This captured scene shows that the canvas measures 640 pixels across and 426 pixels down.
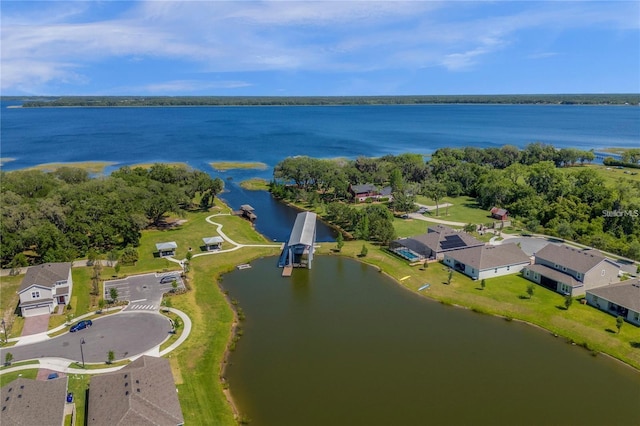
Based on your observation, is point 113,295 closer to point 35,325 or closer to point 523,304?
point 35,325

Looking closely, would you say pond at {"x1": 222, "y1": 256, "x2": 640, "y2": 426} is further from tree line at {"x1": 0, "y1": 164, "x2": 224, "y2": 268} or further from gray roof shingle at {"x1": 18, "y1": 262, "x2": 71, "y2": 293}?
tree line at {"x1": 0, "y1": 164, "x2": 224, "y2": 268}

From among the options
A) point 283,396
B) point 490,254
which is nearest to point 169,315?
point 283,396

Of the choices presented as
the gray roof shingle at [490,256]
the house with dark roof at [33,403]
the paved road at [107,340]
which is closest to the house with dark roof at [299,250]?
the gray roof shingle at [490,256]

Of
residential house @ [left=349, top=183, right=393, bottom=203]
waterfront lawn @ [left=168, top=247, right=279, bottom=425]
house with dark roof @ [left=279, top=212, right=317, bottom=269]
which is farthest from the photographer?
residential house @ [left=349, top=183, right=393, bottom=203]

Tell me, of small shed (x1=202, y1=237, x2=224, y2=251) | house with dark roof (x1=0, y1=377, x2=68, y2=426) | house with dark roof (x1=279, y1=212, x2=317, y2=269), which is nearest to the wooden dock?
house with dark roof (x1=279, y1=212, x2=317, y2=269)

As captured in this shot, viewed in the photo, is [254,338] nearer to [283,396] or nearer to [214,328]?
[214,328]

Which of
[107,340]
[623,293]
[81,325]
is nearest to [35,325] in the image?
[81,325]
